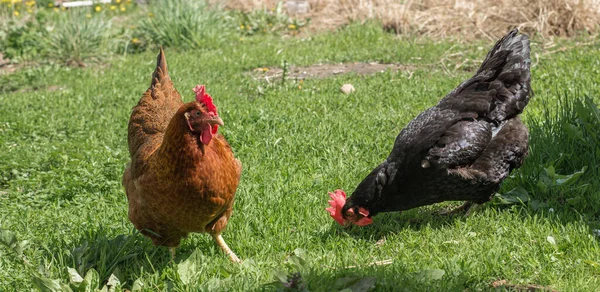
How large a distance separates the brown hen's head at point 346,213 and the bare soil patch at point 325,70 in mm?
4206

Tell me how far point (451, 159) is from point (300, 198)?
117cm

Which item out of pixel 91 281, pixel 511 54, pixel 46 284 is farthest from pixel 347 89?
pixel 46 284

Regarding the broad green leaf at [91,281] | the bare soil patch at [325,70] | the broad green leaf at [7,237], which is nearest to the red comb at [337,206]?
the broad green leaf at [91,281]

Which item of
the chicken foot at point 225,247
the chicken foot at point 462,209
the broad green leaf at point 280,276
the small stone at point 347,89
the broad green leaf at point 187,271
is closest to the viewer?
the broad green leaf at point 280,276

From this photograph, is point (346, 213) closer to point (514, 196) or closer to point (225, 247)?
point (225, 247)

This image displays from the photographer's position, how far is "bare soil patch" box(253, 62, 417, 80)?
8578 millimetres

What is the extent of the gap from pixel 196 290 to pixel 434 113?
216 centimetres

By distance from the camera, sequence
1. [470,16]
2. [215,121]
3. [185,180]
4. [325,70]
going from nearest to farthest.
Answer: [215,121] → [185,180] → [325,70] → [470,16]

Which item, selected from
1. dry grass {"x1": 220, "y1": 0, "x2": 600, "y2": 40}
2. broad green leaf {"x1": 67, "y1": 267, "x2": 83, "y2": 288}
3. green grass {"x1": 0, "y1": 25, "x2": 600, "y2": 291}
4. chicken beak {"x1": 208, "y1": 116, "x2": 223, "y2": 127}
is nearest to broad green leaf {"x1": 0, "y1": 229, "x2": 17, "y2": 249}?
green grass {"x1": 0, "y1": 25, "x2": 600, "y2": 291}

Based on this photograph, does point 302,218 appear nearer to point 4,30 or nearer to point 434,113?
point 434,113

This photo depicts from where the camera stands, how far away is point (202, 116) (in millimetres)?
3451

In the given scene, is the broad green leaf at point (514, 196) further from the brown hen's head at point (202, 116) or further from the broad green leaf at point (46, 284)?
the broad green leaf at point (46, 284)

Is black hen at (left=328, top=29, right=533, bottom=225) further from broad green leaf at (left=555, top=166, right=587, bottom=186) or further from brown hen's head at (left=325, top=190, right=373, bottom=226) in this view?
broad green leaf at (left=555, top=166, right=587, bottom=186)

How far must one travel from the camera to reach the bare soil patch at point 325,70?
8578 mm
